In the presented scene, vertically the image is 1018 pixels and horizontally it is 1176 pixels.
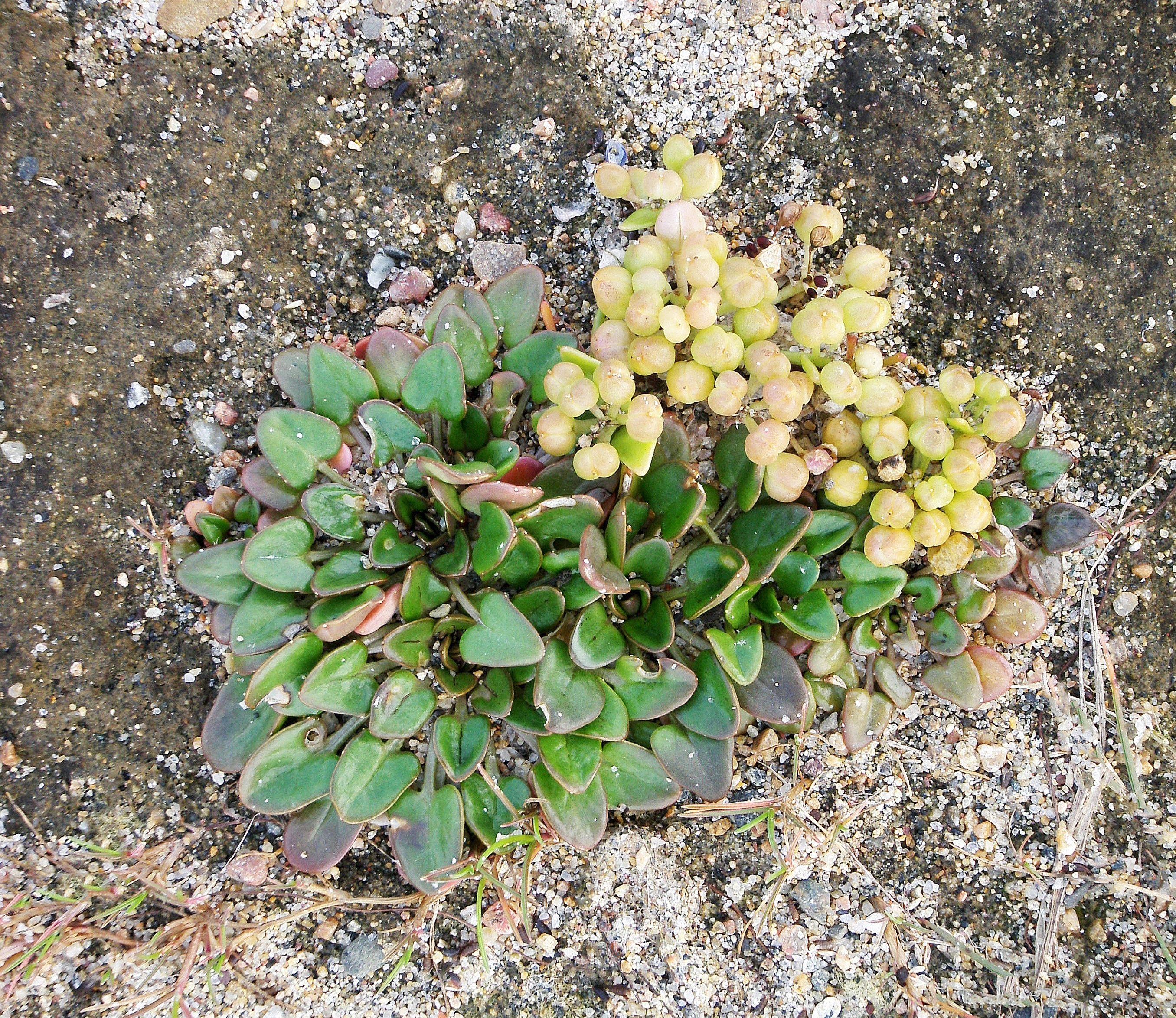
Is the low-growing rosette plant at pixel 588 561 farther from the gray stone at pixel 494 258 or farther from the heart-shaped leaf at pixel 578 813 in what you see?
the gray stone at pixel 494 258

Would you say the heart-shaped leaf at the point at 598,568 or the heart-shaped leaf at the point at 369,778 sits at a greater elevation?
the heart-shaped leaf at the point at 598,568

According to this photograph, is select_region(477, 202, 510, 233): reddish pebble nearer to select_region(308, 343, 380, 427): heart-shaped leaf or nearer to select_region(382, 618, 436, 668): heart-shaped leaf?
select_region(308, 343, 380, 427): heart-shaped leaf

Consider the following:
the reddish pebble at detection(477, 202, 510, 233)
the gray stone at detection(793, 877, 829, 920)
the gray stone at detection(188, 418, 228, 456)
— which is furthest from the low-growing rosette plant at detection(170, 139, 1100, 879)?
the gray stone at detection(793, 877, 829, 920)

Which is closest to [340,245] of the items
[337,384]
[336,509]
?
[337,384]

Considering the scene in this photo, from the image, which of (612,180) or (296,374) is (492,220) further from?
(296,374)

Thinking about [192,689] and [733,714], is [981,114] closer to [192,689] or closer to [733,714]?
[733,714]

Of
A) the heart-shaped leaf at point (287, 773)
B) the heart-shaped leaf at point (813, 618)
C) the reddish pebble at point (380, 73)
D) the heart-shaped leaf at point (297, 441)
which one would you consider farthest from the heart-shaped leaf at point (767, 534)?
the reddish pebble at point (380, 73)
